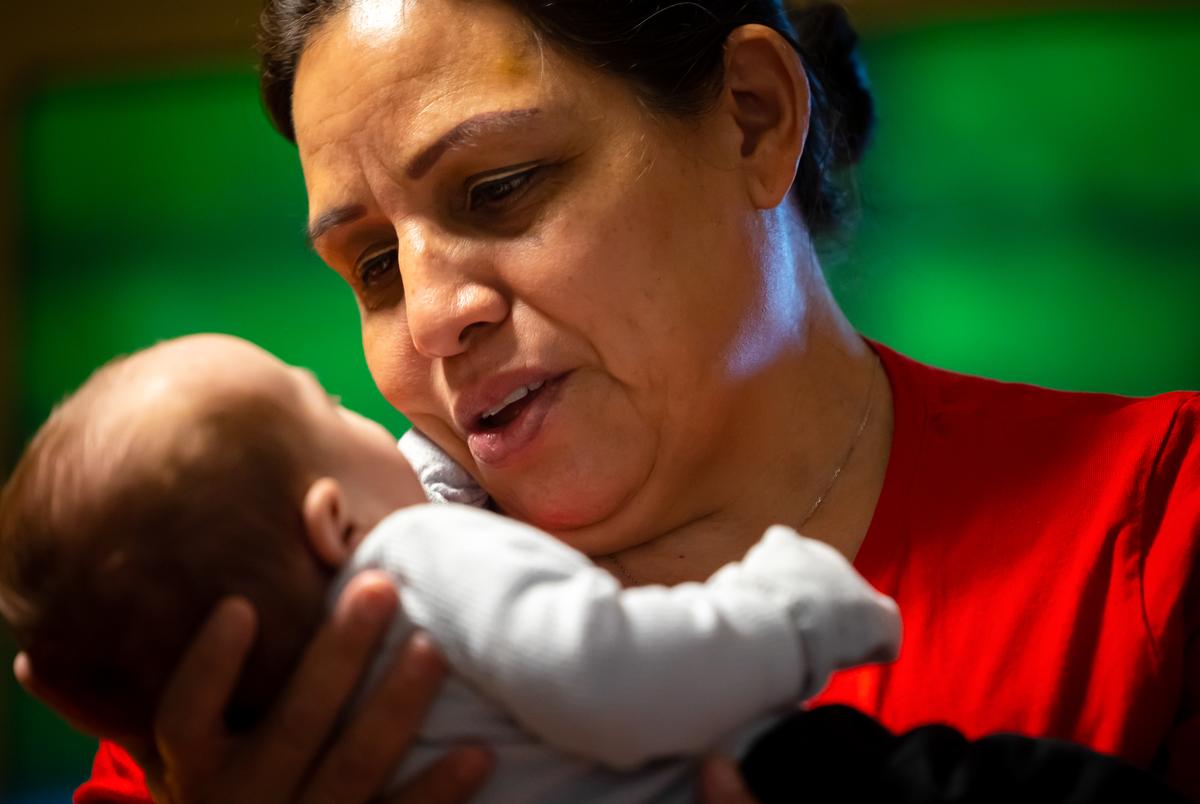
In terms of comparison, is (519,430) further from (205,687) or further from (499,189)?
(205,687)

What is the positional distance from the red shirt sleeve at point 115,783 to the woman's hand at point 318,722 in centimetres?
49

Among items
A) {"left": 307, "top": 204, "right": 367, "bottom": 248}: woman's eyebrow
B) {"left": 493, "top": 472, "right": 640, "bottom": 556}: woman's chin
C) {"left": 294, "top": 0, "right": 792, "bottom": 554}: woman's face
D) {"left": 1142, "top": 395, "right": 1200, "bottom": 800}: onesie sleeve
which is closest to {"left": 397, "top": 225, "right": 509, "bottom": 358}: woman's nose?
{"left": 294, "top": 0, "right": 792, "bottom": 554}: woman's face

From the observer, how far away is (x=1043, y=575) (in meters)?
1.41

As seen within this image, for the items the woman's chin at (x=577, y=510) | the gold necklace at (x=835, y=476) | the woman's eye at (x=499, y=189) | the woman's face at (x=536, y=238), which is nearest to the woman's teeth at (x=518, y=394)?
the woman's face at (x=536, y=238)

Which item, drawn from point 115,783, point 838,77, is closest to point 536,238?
point 838,77

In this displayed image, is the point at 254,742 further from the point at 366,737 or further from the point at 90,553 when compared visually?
the point at 90,553

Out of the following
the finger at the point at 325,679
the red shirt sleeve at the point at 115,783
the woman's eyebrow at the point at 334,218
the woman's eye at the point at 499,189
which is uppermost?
→ the woman's eye at the point at 499,189

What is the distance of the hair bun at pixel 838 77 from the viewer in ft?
6.24

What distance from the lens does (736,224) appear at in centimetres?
157

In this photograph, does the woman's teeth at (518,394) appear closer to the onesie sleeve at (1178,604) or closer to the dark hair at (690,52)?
the dark hair at (690,52)

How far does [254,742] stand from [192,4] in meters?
4.05

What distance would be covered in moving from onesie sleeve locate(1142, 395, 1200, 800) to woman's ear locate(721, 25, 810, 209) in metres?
0.61

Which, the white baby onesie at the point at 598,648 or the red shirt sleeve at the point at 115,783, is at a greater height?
the white baby onesie at the point at 598,648

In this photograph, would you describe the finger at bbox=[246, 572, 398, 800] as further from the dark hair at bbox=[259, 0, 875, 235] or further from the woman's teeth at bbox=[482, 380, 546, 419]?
the dark hair at bbox=[259, 0, 875, 235]
